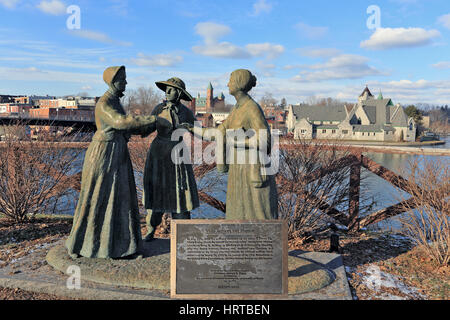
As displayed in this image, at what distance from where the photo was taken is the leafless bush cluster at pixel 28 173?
8.51 m

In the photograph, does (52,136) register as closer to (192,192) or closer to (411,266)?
(192,192)

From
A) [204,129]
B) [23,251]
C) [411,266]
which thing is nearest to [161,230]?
[23,251]

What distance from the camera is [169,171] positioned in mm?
5297

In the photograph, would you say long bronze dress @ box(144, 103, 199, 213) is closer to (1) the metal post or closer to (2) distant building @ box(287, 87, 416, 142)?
(1) the metal post

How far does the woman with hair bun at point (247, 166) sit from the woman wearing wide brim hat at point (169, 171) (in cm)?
91

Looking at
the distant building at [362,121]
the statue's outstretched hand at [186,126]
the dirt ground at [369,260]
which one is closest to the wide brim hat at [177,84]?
the statue's outstretched hand at [186,126]

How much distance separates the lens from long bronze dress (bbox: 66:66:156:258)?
15.9 feet

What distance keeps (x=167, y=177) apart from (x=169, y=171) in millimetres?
101

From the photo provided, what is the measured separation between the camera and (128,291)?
436 cm

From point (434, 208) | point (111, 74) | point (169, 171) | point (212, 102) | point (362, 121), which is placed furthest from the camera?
point (212, 102)

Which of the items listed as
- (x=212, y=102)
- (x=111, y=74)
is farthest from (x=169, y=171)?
(x=212, y=102)

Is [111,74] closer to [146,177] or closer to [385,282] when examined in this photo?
[146,177]
